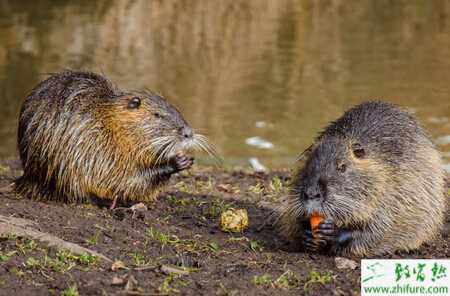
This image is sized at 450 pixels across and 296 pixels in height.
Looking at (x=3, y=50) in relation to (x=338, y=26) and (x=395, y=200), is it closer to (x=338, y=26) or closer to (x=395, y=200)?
(x=338, y=26)

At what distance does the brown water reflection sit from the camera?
9.38 m

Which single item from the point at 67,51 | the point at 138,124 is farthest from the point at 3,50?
the point at 138,124

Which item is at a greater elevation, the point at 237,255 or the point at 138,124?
the point at 138,124

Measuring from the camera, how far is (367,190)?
4715 millimetres

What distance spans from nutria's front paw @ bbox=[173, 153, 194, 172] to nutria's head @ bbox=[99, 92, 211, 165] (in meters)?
0.05

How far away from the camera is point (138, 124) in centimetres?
575

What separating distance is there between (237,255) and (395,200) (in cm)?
89

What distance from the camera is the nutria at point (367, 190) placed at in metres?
4.63

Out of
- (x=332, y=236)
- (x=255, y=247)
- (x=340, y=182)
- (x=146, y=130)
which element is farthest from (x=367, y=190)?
(x=146, y=130)

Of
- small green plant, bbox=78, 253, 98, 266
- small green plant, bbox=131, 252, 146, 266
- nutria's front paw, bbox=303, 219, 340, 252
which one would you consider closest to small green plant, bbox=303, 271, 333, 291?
nutria's front paw, bbox=303, 219, 340, 252

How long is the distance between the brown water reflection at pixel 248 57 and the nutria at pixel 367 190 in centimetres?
296

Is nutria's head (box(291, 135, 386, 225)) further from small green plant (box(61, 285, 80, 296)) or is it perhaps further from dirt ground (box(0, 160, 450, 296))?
small green plant (box(61, 285, 80, 296))

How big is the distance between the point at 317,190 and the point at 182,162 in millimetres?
1346

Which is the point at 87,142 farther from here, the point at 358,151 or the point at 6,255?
the point at 358,151
